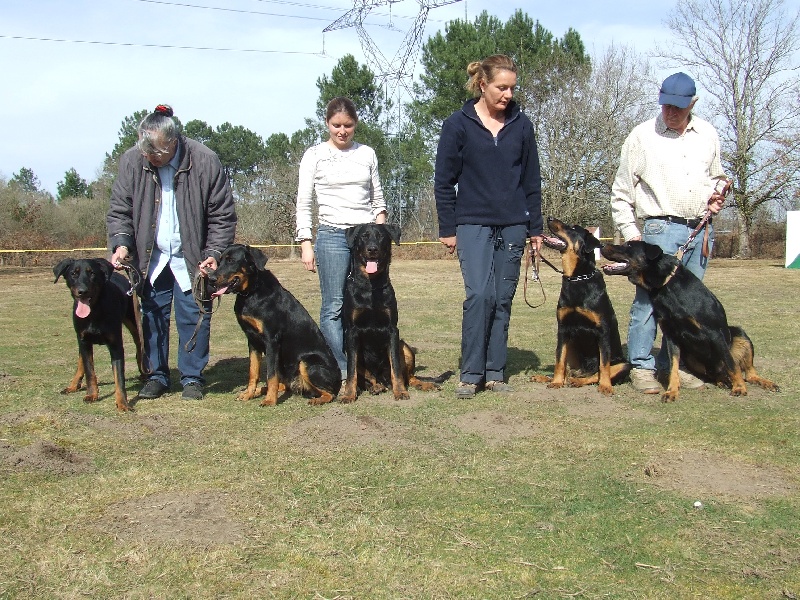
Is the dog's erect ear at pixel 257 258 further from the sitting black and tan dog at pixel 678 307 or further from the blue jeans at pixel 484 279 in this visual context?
the sitting black and tan dog at pixel 678 307

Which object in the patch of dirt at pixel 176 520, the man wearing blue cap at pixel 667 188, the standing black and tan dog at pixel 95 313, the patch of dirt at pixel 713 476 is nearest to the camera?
the patch of dirt at pixel 176 520

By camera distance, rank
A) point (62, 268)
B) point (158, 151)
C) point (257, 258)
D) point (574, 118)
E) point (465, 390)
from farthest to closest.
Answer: point (574, 118), point (257, 258), point (465, 390), point (158, 151), point (62, 268)

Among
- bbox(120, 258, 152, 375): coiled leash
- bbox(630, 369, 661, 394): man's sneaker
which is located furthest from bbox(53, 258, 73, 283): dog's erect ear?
bbox(630, 369, 661, 394): man's sneaker

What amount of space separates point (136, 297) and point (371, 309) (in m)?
1.82

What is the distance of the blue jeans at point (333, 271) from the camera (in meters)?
5.34

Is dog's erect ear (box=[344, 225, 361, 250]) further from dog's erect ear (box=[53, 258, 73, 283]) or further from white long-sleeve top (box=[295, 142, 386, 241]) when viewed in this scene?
dog's erect ear (box=[53, 258, 73, 283])

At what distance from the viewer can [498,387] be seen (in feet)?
17.4

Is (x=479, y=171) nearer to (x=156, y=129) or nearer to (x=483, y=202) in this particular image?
(x=483, y=202)

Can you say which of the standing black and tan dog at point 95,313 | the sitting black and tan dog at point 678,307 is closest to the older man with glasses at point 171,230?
the standing black and tan dog at point 95,313

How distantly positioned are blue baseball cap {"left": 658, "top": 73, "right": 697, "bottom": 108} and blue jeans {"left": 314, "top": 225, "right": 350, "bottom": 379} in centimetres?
247

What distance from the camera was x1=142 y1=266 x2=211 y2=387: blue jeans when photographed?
543cm

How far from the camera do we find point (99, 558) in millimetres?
2613

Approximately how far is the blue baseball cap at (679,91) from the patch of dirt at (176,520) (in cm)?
391

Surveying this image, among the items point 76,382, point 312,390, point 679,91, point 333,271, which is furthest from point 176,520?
point 679,91
